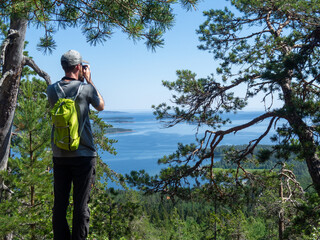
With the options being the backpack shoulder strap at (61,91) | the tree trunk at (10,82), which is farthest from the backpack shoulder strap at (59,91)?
the tree trunk at (10,82)

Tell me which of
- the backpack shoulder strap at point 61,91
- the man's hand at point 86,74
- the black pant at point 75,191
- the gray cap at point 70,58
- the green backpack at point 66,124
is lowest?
the black pant at point 75,191

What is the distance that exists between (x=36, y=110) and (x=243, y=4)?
5513 mm

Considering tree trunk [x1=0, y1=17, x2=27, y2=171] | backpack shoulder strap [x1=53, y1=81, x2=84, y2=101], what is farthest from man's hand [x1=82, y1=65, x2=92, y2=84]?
tree trunk [x1=0, y1=17, x2=27, y2=171]

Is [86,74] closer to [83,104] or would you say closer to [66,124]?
[83,104]

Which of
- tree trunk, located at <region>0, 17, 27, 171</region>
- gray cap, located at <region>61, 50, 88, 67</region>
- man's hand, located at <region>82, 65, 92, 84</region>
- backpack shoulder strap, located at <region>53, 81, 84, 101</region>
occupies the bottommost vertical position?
backpack shoulder strap, located at <region>53, 81, 84, 101</region>

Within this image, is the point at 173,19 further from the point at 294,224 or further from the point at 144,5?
the point at 294,224

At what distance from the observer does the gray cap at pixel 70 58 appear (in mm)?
1867

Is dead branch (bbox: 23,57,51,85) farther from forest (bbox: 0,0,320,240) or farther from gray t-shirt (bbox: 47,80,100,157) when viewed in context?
gray t-shirt (bbox: 47,80,100,157)

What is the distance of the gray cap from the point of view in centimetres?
187

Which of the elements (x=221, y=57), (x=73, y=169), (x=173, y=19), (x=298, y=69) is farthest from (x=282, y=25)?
(x=73, y=169)

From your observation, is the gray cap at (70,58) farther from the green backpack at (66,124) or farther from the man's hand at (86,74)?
the green backpack at (66,124)

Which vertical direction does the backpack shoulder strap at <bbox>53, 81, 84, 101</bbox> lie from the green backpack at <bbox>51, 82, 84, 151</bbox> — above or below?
above

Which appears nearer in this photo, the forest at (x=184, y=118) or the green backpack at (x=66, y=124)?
the green backpack at (x=66, y=124)

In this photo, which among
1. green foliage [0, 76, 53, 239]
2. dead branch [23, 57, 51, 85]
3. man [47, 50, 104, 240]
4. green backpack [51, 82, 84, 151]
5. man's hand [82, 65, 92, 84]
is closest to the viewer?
green backpack [51, 82, 84, 151]
